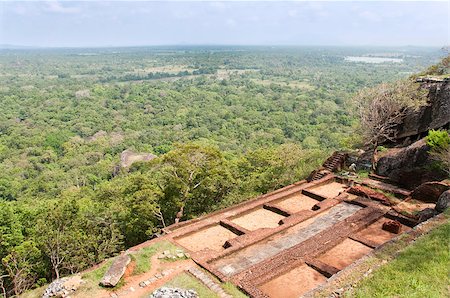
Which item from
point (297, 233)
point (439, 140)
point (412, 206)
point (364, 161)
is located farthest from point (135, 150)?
point (439, 140)

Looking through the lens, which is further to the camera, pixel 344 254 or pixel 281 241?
pixel 281 241

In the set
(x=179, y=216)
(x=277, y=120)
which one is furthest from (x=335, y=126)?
(x=179, y=216)

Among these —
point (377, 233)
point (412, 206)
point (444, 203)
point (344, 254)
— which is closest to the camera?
point (344, 254)

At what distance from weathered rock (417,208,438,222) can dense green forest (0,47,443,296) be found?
8.11 meters

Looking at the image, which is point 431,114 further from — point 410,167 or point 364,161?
point 364,161

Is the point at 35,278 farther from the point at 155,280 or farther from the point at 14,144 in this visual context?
the point at 14,144

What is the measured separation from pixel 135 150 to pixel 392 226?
50.7m

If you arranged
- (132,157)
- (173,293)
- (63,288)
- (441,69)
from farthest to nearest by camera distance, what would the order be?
(132,157) → (441,69) → (63,288) → (173,293)

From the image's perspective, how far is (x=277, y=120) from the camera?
7994 centimetres

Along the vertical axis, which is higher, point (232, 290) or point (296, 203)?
point (232, 290)

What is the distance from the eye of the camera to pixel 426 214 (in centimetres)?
1243

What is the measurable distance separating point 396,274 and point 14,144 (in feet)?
225

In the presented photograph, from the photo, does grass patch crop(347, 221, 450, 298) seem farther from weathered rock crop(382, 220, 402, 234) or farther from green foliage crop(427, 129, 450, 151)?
green foliage crop(427, 129, 450, 151)

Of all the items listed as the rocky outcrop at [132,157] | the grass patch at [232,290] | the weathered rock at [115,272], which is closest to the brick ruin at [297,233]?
the grass patch at [232,290]
